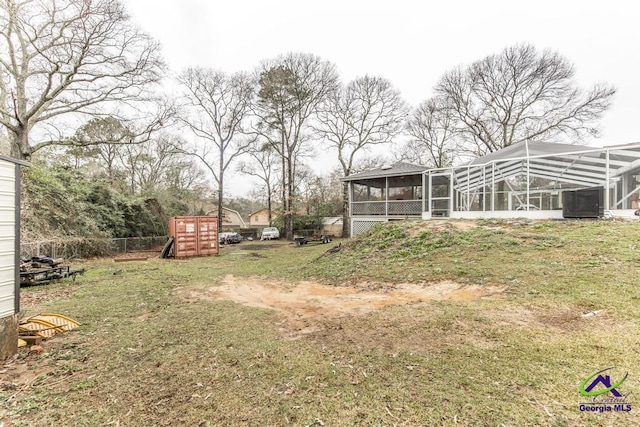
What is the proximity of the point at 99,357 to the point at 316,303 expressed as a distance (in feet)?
11.6

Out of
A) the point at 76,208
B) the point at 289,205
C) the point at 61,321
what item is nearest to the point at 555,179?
the point at 61,321

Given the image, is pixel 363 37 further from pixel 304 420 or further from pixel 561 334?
pixel 304 420

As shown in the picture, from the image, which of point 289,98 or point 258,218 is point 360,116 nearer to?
point 289,98

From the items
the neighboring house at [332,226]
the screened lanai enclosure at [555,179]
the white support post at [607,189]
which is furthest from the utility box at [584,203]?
the neighboring house at [332,226]

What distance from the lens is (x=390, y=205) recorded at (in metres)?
17.9

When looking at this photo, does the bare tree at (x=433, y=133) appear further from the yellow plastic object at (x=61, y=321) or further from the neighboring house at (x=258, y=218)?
the neighboring house at (x=258, y=218)

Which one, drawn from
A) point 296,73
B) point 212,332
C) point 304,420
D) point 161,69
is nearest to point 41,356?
point 212,332

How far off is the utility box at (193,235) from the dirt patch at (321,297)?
8656 mm

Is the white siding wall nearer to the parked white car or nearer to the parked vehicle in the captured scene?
the parked vehicle

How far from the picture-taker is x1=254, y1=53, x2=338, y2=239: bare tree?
73.6 ft

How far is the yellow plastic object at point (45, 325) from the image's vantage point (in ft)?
12.3
